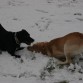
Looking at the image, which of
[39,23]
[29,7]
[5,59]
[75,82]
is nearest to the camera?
[75,82]

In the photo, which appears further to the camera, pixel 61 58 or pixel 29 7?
pixel 29 7

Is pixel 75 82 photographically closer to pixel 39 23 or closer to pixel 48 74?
pixel 48 74

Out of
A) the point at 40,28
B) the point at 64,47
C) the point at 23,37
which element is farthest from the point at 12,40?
the point at 40,28

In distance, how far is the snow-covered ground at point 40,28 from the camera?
220 inches

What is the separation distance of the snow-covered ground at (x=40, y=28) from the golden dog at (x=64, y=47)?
0.19 m

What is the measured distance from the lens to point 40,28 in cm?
870

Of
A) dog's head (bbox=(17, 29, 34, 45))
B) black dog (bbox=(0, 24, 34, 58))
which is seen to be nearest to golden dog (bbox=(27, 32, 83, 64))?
dog's head (bbox=(17, 29, 34, 45))

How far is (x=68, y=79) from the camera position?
5469 millimetres

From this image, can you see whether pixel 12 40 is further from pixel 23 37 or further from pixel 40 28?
pixel 40 28

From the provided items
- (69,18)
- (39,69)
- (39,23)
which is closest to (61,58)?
(39,69)

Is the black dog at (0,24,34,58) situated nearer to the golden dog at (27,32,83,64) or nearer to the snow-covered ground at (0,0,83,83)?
the snow-covered ground at (0,0,83,83)

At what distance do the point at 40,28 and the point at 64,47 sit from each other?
2599mm

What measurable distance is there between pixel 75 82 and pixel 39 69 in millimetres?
987

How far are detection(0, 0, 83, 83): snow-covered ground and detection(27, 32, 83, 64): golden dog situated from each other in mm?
191
